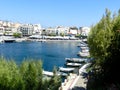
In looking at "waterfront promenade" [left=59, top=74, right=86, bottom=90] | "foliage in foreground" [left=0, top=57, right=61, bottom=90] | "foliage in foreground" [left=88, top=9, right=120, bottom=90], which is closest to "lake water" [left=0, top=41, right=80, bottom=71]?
"waterfront promenade" [left=59, top=74, right=86, bottom=90]

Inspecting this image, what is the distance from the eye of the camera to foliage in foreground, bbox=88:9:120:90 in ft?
61.9

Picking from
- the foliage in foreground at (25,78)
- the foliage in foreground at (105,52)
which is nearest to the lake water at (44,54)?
the foliage in foreground at (105,52)

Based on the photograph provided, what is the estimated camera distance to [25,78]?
20.2m

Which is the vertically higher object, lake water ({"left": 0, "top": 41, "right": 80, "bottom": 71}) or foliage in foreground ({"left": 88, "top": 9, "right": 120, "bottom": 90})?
foliage in foreground ({"left": 88, "top": 9, "right": 120, "bottom": 90})

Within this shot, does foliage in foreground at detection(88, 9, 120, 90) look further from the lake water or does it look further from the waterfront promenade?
the lake water

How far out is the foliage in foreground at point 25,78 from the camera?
64.7 ft

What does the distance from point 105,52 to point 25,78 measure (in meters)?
5.47

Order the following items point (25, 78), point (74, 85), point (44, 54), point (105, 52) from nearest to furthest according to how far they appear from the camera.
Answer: point (25, 78) → point (105, 52) → point (74, 85) → point (44, 54)

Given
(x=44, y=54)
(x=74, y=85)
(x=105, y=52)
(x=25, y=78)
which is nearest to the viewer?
(x=25, y=78)

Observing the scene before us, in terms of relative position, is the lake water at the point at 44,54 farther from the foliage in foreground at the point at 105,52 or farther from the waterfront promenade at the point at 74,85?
the foliage in foreground at the point at 105,52

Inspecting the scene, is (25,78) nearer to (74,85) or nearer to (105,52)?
(105,52)

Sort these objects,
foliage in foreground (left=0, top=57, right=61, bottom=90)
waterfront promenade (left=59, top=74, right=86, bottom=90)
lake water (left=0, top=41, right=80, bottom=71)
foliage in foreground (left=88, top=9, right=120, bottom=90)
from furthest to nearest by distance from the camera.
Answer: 1. lake water (left=0, top=41, right=80, bottom=71)
2. waterfront promenade (left=59, top=74, right=86, bottom=90)
3. foliage in foreground (left=0, top=57, right=61, bottom=90)
4. foliage in foreground (left=88, top=9, right=120, bottom=90)

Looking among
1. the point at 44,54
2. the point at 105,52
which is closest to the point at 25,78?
the point at 105,52

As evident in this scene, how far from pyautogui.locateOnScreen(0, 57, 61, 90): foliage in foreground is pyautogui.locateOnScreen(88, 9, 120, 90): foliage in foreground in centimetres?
276
